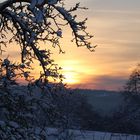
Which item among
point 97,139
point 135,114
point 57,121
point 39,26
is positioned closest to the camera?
point 39,26

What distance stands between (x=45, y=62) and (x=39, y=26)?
89 centimetres

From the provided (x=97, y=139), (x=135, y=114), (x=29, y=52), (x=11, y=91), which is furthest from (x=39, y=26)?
(x=135, y=114)

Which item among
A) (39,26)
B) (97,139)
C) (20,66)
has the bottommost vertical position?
(97,139)

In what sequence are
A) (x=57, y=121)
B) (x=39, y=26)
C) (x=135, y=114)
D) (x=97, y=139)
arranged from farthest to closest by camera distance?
(x=135, y=114)
(x=97, y=139)
(x=57, y=121)
(x=39, y=26)

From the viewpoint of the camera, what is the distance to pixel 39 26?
10.8 m

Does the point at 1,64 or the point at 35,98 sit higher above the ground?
the point at 1,64

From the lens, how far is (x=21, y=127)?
1130 cm

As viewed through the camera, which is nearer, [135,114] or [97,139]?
[97,139]

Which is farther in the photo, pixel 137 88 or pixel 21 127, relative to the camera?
pixel 137 88

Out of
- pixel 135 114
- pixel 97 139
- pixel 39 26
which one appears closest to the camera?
pixel 39 26

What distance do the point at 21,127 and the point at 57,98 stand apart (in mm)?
1003

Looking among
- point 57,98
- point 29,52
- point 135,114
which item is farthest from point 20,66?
point 135,114

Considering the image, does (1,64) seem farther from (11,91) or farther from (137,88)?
(137,88)

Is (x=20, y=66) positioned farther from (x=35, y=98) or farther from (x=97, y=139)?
(x=97, y=139)
